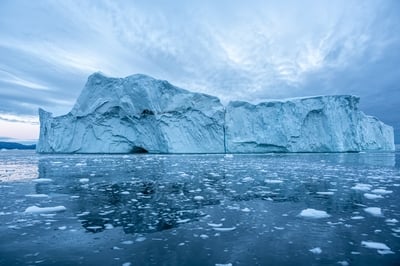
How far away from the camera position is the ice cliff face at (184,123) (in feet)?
67.7

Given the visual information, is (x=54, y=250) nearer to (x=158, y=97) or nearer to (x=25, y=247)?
(x=25, y=247)

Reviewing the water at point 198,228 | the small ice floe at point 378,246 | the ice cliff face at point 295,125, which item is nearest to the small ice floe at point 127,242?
the water at point 198,228

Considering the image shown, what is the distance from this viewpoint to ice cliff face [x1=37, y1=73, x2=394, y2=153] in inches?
813

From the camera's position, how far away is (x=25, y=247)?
2.11 m

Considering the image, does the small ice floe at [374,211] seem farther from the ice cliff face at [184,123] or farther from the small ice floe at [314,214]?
the ice cliff face at [184,123]

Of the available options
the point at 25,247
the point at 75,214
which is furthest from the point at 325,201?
the point at 25,247

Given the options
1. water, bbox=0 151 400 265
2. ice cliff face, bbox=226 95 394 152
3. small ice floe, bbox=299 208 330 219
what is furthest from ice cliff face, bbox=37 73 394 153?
small ice floe, bbox=299 208 330 219

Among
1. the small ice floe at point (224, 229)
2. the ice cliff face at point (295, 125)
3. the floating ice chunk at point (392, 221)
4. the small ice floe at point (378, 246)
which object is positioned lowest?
the small ice floe at point (224, 229)

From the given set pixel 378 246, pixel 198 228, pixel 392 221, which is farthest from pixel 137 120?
pixel 378 246

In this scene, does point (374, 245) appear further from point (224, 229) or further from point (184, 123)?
point (184, 123)

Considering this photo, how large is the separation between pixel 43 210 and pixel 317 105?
22.6 m

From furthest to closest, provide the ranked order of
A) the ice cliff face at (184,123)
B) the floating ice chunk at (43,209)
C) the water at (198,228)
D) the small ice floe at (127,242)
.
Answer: the ice cliff face at (184,123)
the floating ice chunk at (43,209)
the small ice floe at (127,242)
the water at (198,228)

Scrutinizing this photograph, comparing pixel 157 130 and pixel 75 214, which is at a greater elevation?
pixel 157 130

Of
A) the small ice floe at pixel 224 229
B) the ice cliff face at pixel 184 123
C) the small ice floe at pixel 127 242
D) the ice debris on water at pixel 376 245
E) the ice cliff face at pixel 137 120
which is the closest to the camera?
the ice debris on water at pixel 376 245
